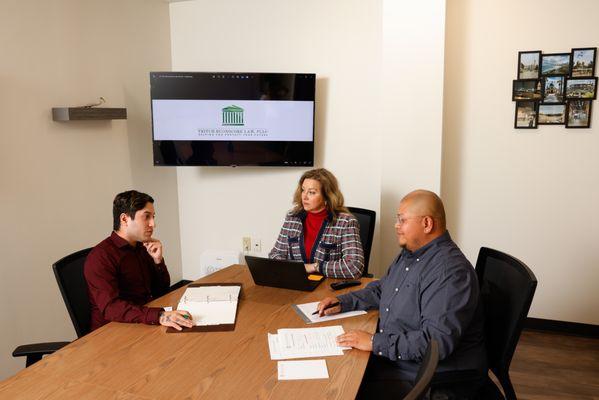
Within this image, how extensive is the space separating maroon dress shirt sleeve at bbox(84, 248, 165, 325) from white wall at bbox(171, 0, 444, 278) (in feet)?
6.88

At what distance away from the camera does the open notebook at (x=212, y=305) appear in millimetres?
1893

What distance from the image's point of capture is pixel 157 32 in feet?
13.1

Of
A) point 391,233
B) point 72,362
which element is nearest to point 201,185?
point 391,233

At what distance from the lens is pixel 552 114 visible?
3352 mm

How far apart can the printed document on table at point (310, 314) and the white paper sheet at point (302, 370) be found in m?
0.34

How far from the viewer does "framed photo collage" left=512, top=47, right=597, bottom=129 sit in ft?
10.6

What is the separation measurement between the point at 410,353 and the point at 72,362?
1143mm

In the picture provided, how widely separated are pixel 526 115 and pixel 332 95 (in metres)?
1.40

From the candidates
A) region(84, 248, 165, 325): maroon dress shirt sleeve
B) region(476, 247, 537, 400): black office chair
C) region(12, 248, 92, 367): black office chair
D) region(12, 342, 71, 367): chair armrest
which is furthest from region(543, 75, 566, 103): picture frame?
region(12, 342, 71, 367): chair armrest

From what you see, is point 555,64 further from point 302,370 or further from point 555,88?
point 302,370

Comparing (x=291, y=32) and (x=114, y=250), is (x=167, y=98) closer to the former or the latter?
(x=291, y=32)

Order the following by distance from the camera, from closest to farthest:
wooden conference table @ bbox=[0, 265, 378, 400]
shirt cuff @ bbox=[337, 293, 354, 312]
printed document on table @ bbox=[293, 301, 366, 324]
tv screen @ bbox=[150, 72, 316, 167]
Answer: wooden conference table @ bbox=[0, 265, 378, 400] < printed document on table @ bbox=[293, 301, 366, 324] < shirt cuff @ bbox=[337, 293, 354, 312] < tv screen @ bbox=[150, 72, 316, 167]

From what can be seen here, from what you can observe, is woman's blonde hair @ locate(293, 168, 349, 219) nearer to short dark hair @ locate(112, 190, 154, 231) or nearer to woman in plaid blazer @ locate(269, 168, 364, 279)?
woman in plaid blazer @ locate(269, 168, 364, 279)

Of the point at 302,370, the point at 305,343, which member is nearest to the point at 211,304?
the point at 305,343
